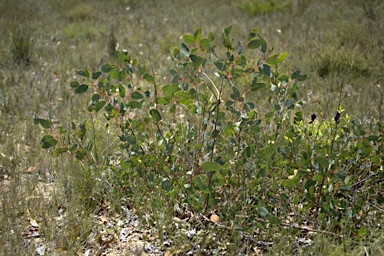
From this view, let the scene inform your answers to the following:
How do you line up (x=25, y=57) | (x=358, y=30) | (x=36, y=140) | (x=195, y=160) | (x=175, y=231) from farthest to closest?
(x=358, y=30)
(x=25, y=57)
(x=36, y=140)
(x=195, y=160)
(x=175, y=231)

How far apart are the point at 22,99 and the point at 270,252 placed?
360 cm

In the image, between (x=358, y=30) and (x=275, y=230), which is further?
(x=358, y=30)

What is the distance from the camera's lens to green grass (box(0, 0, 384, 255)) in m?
2.66

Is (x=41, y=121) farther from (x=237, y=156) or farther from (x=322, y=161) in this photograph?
(x=322, y=161)

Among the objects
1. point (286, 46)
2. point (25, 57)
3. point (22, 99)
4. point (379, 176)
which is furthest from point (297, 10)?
point (379, 176)

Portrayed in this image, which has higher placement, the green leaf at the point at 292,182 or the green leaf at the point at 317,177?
the green leaf at the point at 317,177

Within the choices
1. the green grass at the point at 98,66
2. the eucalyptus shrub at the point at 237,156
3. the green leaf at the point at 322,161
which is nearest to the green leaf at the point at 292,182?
the eucalyptus shrub at the point at 237,156

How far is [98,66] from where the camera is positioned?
20.1 feet

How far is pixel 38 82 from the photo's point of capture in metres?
5.42

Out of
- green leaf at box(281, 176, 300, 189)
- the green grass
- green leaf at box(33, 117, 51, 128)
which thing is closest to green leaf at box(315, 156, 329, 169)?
green leaf at box(281, 176, 300, 189)

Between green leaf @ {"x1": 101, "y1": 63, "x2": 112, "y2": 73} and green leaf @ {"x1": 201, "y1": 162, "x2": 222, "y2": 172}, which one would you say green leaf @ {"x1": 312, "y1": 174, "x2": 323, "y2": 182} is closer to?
green leaf @ {"x1": 201, "y1": 162, "x2": 222, "y2": 172}

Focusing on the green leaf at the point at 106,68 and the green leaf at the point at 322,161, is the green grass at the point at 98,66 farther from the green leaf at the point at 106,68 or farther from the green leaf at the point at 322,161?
the green leaf at the point at 322,161

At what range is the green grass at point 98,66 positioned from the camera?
2658 millimetres

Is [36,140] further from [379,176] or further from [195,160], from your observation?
[379,176]
